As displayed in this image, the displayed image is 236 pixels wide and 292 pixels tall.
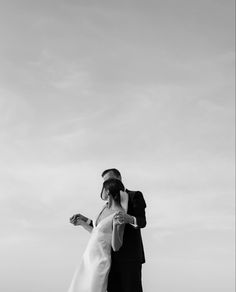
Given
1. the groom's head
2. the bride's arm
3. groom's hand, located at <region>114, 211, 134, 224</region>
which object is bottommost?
the bride's arm

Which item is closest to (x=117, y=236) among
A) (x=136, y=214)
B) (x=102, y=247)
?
(x=102, y=247)

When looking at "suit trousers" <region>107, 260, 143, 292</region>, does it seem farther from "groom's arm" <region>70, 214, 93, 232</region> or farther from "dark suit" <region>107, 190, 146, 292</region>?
"groom's arm" <region>70, 214, 93, 232</region>

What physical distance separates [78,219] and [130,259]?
3.13 feet

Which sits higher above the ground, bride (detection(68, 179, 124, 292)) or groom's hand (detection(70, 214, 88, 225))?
groom's hand (detection(70, 214, 88, 225))

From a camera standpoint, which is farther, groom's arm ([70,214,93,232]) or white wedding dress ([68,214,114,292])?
groom's arm ([70,214,93,232])

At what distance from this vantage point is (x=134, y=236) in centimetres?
647

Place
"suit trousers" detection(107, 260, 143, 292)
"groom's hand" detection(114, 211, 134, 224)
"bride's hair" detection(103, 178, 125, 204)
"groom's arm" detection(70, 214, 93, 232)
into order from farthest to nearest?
"groom's arm" detection(70, 214, 93, 232), "bride's hair" detection(103, 178, 125, 204), "suit trousers" detection(107, 260, 143, 292), "groom's hand" detection(114, 211, 134, 224)

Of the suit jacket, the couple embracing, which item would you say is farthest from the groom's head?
the suit jacket

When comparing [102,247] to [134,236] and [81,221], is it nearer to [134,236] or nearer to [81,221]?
[134,236]

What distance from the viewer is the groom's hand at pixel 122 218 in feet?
20.2

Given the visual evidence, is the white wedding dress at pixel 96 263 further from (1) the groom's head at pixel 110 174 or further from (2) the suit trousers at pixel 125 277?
(1) the groom's head at pixel 110 174

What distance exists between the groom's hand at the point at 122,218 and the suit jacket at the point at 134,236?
0.44 ft

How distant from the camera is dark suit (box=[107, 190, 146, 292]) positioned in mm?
6297

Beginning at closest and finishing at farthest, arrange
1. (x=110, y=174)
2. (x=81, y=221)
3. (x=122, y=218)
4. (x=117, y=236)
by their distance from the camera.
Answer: (x=122, y=218)
(x=117, y=236)
(x=110, y=174)
(x=81, y=221)
